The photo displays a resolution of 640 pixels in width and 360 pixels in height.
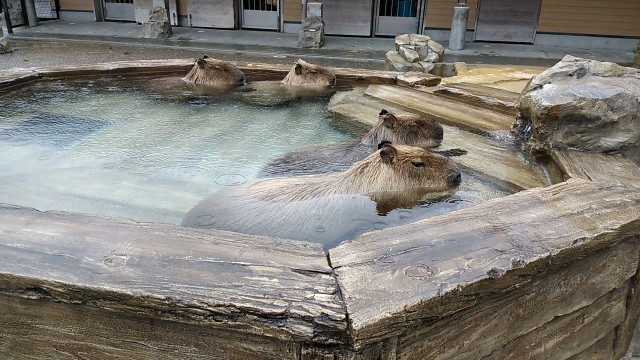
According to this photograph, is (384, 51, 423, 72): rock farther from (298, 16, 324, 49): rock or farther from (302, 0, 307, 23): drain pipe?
(302, 0, 307, 23): drain pipe

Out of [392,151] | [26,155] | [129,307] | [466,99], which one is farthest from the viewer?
[466,99]

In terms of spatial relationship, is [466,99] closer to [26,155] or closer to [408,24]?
[26,155]

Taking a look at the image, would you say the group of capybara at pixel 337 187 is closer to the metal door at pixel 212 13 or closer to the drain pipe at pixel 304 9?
the drain pipe at pixel 304 9

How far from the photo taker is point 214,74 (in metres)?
5.24

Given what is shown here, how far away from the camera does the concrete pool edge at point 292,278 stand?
4.77ft

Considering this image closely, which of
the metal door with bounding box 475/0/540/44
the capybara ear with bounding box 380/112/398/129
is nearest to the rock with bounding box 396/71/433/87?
the capybara ear with bounding box 380/112/398/129

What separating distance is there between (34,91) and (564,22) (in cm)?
1164

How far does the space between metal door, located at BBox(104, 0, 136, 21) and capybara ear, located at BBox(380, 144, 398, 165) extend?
46.2ft

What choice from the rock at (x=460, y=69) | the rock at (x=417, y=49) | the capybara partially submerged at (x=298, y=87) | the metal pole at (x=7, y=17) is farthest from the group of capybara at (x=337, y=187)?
the metal pole at (x=7, y=17)

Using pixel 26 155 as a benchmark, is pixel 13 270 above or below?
above

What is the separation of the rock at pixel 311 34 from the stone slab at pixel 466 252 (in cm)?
1025

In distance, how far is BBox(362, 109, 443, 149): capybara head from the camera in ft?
11.5

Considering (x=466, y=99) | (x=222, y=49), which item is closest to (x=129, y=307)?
(x=466, y=99)

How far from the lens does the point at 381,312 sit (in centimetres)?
142
